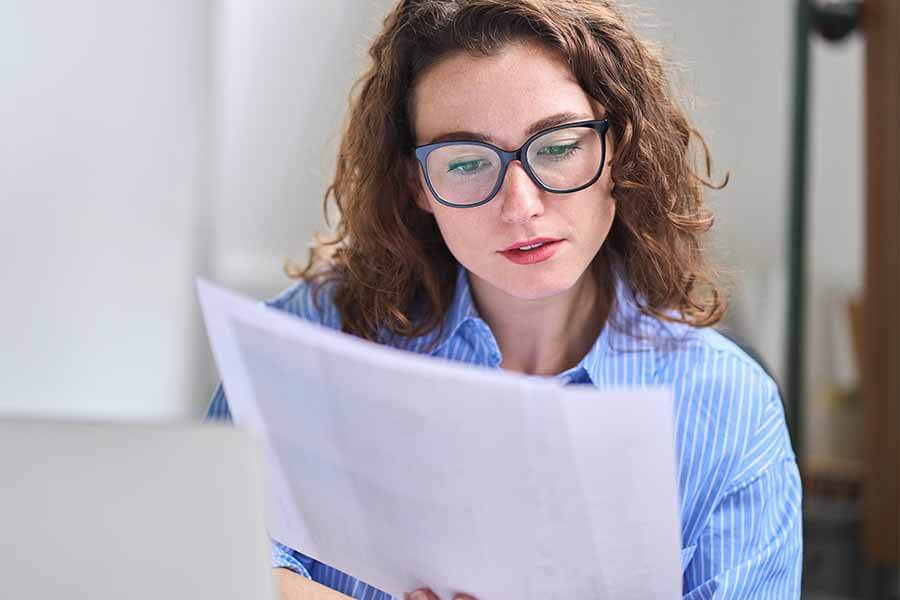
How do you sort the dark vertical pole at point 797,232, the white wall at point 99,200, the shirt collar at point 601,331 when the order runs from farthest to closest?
1. the dark vertical pole at point 797,232
2. the white wall at point 99,200
3. the shirt collar at point 601,331

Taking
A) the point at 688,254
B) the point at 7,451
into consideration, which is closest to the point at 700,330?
the point at 688,254

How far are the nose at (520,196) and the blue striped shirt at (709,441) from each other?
0.21 metres

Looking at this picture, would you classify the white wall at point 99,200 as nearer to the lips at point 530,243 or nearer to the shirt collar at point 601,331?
the shirt collar at point 601,331

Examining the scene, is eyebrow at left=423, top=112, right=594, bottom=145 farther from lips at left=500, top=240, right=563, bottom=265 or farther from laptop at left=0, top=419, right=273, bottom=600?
laptop at left=0, top=419, right=273, bottom=600

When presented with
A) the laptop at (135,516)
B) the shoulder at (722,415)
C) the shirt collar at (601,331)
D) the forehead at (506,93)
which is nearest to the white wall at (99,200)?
the shirt collar at (601,331)

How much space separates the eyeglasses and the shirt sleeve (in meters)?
0.32

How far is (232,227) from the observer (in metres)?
2.51

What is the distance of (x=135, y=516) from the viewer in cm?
56

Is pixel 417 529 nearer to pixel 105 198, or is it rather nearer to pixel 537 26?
pixel 537 26

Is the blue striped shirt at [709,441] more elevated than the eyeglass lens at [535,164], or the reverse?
the eyeglass lens at [535,164]

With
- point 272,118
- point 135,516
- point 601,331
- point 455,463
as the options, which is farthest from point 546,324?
point 272,118

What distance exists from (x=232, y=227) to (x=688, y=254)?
1.56m

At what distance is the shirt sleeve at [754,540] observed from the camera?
39.0 inches

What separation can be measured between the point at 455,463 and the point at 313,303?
490mm
